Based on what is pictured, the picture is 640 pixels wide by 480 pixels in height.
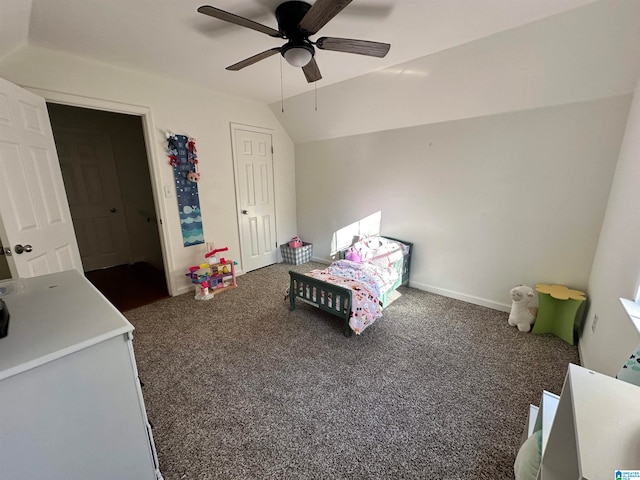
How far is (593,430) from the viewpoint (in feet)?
2.10

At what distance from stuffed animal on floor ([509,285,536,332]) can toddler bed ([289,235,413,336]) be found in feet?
3.67

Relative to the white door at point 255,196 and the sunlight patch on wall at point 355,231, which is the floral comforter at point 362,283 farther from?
the white door at point 255,196

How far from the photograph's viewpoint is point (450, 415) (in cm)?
155

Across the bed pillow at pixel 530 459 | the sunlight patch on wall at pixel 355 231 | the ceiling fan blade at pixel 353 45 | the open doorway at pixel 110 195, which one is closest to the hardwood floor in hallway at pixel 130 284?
the open doorway at pixel 110 195

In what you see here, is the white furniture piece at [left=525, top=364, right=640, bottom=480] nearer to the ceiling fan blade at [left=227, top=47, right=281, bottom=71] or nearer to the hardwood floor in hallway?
the ceiling fan blade at [left=227, top=47, right=281, bottom=71]

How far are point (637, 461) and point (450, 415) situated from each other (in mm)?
1138

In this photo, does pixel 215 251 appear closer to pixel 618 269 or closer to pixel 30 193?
pixel 30 193

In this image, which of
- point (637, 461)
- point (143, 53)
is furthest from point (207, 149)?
point (637, 461)

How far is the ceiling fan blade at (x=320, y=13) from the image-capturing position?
1273mm

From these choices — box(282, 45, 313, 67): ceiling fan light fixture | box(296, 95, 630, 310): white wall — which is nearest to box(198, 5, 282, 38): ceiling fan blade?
box(282, 45, 313, 67): ceiling fan light fixture

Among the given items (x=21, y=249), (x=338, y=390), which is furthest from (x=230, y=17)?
(x=338, y=390)

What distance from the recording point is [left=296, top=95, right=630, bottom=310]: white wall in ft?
7.07

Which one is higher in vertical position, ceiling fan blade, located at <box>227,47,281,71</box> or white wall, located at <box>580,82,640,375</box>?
ceiling fan blade, located at <box>227,47,281,71</box>

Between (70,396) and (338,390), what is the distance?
1.41 m
